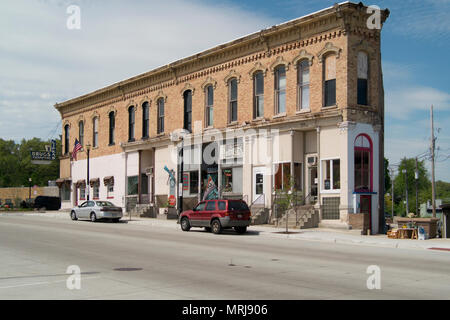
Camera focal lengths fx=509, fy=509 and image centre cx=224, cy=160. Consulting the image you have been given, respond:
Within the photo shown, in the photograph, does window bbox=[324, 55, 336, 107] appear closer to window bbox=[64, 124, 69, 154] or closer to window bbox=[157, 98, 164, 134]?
window bbox=[157, 98, 164, 134]

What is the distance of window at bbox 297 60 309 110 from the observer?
2975 centimetres

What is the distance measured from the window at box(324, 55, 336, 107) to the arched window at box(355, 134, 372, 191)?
2620 mm

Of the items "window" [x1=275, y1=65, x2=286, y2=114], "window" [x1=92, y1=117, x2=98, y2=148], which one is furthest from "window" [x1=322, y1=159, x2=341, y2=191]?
"window" [x1=92, y1=117, x2=98, y2=148]

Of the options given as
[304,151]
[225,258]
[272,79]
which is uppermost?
[272,79]

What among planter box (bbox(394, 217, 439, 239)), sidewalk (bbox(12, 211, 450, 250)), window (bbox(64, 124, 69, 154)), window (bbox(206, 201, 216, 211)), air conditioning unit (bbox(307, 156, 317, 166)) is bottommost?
sidewalk (bbox(12, 211, 450, 250))

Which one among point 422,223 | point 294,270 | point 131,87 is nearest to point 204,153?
point 131,87

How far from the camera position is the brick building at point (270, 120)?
27.6m

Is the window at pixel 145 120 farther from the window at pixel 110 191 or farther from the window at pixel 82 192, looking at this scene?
the window at pixel 82 192

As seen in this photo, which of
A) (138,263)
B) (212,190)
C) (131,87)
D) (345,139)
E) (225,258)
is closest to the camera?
(138,263)
